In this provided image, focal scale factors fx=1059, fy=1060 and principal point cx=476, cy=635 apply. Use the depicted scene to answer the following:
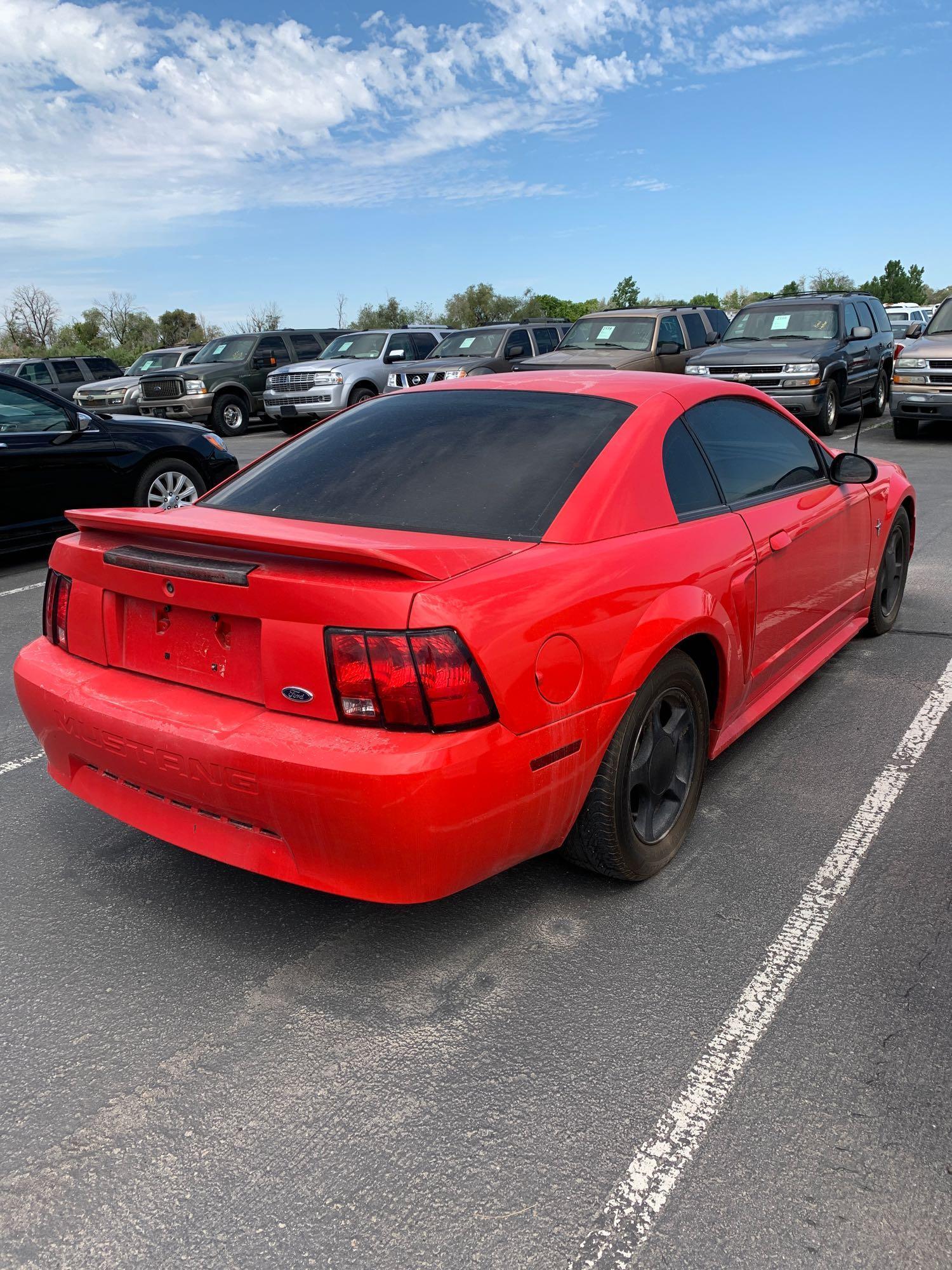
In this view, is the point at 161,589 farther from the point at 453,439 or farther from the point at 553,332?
the point at 553,332

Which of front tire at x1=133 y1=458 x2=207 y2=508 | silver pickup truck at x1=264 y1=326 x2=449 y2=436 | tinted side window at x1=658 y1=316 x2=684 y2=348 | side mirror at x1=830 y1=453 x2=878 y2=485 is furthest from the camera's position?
silver pickup truck at x1=264 y1=326 x2=449 y2=436

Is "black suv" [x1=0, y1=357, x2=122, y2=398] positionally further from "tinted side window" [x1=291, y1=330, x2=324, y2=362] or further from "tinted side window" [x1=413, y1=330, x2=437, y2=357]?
"tinted side window" [x1=413, y1=330, x2=437, y2=357]

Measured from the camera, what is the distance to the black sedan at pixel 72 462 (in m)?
7.93

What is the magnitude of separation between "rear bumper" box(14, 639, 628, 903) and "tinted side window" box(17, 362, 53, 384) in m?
25.5

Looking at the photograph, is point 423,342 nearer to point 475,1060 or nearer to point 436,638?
point 436,638

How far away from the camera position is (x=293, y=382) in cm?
1894

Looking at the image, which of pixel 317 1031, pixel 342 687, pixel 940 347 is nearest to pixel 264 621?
pixel 342 687

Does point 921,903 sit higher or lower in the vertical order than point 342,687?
lower

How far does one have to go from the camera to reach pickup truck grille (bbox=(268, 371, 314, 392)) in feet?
61.6

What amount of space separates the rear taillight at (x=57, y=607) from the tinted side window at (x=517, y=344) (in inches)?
603

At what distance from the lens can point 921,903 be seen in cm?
310

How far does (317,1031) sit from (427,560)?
1177 mm

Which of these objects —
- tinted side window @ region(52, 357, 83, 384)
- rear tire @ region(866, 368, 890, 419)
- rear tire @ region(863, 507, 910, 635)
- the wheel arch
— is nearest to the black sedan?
rear tire @ region(863, 507, 910, 635)

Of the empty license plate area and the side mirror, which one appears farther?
the side mirror
